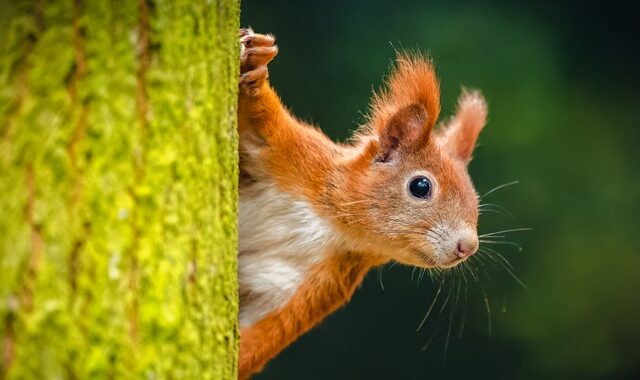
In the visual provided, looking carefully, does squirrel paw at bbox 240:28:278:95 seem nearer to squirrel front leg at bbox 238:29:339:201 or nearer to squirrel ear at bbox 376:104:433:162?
squirrel front leg at bbox 238:29:339:201

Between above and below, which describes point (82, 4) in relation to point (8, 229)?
above

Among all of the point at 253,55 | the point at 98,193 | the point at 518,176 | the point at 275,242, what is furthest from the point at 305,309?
the point at 518,176

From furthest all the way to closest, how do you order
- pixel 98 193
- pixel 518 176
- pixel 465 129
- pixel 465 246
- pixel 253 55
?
pixel 518 176
pixel 465 129
pixel 465 246
pixel 253 55
pixel 98 193

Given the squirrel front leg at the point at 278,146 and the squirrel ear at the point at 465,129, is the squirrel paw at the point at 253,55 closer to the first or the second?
the squirrel front leg at the point at 278,146

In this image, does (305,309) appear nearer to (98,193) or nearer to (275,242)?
(275,242)

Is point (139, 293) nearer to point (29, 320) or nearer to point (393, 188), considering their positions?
point (29, 320)

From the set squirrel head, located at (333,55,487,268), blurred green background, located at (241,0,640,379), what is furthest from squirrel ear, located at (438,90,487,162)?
blurred green background, located at (241,0,640,379)

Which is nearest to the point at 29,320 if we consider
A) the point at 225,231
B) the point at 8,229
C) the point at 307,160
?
the point at 8,229
